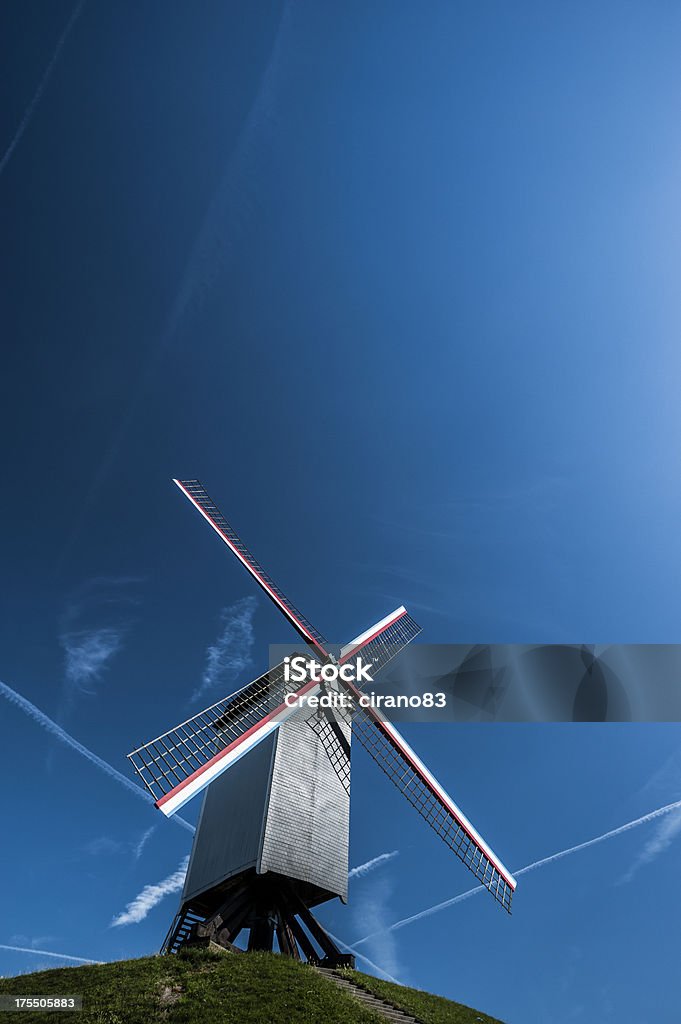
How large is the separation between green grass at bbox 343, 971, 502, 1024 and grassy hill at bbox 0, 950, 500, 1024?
53 millimetres

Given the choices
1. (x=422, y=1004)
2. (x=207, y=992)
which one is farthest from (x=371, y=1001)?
(x=207, y=992)

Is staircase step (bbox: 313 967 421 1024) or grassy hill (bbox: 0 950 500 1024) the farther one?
staircase step (bbox: 313 967 421 1024)

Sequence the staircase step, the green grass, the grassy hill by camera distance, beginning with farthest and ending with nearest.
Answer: the green grass
the staircase step
the grassy hill

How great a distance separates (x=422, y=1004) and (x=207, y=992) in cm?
724

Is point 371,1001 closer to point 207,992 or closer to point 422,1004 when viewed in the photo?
point 422,1004

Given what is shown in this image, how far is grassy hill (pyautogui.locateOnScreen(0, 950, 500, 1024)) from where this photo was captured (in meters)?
14.2

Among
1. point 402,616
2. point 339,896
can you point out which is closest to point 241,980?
point 339,896

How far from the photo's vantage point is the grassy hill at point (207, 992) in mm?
14227

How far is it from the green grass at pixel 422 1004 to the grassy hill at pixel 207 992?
0.05 metres

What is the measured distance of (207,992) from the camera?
15203mm

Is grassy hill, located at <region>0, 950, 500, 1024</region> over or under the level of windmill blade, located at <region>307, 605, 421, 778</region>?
under

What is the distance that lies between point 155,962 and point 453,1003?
33.5 ft

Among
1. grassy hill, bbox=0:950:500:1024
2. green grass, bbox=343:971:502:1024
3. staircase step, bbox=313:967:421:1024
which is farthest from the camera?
green grass, bbox=343:971:502:1024

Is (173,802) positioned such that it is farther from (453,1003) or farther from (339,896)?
(453,1003)
